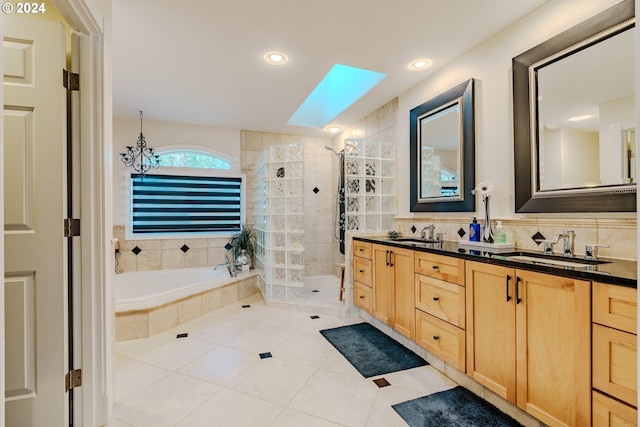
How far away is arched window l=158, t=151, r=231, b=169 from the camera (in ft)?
14.8

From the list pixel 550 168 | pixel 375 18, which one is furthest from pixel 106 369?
pixel 550 168

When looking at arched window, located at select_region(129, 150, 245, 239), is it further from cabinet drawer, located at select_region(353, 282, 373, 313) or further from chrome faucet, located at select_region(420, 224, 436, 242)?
chrome faucet, located at select_region(420, 224, 436, 242)

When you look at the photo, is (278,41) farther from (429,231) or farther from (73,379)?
(73,379)

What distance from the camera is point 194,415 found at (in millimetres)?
1747

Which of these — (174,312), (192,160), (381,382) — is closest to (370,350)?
(381,382)

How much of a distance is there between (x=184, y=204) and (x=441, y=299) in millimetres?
3860

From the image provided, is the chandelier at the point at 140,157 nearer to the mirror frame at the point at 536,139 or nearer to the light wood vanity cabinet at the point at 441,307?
the light wood vanity cabinet at the point at 441,307

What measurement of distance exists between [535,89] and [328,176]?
3.40 m

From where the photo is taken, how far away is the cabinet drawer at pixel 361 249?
3.10 metres

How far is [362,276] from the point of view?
3.21 m

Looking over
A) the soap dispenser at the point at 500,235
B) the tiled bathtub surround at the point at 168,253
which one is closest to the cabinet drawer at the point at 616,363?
the soap dispenser at the point at 500,235

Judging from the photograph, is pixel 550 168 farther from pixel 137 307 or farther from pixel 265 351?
pixel 137 307

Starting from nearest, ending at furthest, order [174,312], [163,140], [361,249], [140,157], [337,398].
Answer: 1. [337,398]
2. [174,312]
3. [361,249]
4. [140,157]
5. [163,140]

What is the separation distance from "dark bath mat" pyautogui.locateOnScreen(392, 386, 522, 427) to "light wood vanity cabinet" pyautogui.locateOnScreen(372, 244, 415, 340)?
0.56 metres
